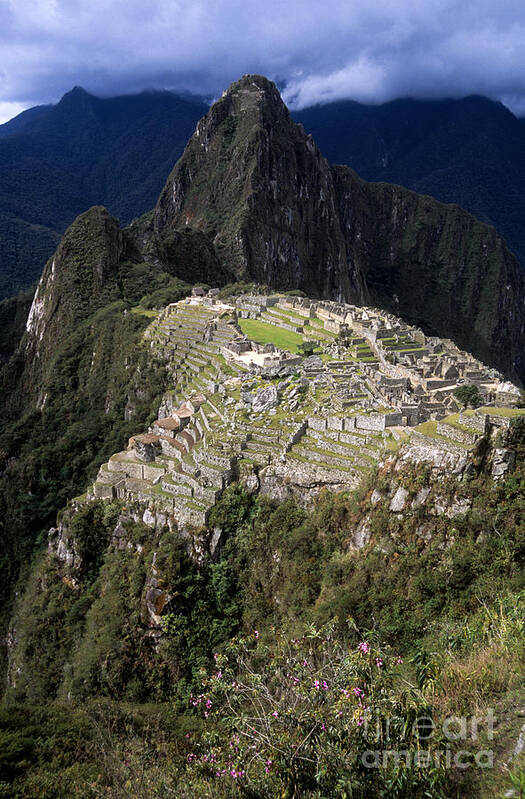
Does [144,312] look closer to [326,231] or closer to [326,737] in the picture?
[326,737]

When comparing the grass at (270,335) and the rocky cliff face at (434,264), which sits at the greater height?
the rocky cliff face at (434,264)

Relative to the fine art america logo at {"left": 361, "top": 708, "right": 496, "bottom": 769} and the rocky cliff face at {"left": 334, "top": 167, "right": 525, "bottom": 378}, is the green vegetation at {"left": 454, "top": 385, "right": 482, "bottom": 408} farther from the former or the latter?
the rocky cliff face at {"left": 334, "top": 167, "right": 525, "bottom": 378}

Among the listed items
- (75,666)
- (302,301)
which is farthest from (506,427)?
(302,301)

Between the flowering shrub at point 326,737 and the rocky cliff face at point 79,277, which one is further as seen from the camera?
the rocky cliff face at point 79,277

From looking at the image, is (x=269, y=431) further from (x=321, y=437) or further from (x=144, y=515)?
(x=144, y=515)

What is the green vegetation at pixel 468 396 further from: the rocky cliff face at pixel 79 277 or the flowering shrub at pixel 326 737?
the rocky cliff face at pixel 79 277

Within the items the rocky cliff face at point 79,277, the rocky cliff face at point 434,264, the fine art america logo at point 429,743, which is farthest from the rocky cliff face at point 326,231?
the fine art america logo at point 429,743
